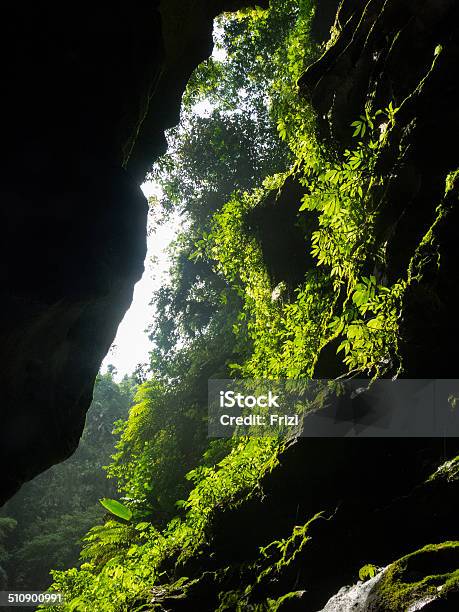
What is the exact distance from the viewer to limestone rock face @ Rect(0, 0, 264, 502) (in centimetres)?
407

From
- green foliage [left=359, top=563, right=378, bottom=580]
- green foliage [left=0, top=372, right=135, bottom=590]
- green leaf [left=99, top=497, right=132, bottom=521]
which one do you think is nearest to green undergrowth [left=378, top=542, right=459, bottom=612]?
green foliage [left=359, top=563, right=378, bottom=580]

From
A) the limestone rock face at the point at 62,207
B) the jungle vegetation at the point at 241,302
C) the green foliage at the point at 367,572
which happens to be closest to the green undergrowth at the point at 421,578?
the green foliage at the point at 367,572

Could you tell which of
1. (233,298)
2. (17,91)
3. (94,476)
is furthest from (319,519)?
(94,476)

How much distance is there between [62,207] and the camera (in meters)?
4.38

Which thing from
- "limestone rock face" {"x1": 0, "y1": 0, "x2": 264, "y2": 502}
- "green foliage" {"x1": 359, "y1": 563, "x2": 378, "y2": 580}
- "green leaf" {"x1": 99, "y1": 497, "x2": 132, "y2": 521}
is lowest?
"green foliage" {"x1": 359, "y1": 563, "x2": 378, "y2": 580}

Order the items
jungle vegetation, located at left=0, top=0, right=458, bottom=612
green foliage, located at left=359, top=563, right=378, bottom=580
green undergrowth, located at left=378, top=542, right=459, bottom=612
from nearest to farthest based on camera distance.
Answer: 1. green undergrowth, located at left=378, top=542, right=459, bottom=612
2. green foliage, located at left=359, top=563, right=378, bottom=580
3. jungle vegetation, located at left=0, top=0, right=458, bottom=612

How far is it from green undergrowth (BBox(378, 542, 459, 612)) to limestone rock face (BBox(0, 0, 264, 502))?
372cm

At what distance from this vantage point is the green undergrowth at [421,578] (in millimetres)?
3393

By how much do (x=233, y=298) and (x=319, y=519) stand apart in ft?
39.3

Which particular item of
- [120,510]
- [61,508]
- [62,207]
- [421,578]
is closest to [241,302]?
[120,510]

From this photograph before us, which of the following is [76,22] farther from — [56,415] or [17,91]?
[56,415]

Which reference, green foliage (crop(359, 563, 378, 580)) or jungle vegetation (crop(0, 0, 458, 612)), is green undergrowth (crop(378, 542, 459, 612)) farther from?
jungle vegetation (crop(0, 0, 458, 612))

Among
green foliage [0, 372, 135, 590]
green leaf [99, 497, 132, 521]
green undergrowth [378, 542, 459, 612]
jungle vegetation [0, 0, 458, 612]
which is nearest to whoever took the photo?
green undergrowth [378, 542, 459, 612]

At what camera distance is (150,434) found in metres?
15.0
